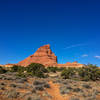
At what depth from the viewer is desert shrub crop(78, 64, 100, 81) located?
823 inches

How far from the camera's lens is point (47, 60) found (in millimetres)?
119125

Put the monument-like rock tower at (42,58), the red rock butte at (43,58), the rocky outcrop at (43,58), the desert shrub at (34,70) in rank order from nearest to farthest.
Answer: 1. the desert shrub at (34,70)
2. the rocky outcrop at (43,58)
3. the red rock butte at (43,58)
4. the monument-like rock tower at (42,58)

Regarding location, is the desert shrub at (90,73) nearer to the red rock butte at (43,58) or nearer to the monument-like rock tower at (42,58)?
the red rock butte at (43,58)

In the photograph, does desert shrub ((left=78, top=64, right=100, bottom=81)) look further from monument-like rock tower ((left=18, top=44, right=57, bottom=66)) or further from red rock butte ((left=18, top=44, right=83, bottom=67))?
monument-like rock tower ((left=18, top=44, right=57, bottom=66))

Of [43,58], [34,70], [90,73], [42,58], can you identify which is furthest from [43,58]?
[90,73]

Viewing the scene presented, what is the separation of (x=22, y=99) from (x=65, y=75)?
53.7 ft

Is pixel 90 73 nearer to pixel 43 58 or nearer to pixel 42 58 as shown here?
pixel 43 58

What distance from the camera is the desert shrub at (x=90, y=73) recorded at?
68.6 feet

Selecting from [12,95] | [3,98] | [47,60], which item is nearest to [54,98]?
[12,95]

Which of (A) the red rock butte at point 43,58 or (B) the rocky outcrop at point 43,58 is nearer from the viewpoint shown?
(B) the rocky outcrop at point 43,58

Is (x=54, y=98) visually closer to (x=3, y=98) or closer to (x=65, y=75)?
(x=3, y=98)

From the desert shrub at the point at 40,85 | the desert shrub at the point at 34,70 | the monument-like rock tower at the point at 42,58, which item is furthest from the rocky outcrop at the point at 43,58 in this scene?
the desert shrub at the point at 40,85

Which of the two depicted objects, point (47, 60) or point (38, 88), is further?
point (47, 60)

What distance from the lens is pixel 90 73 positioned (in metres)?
21.2
